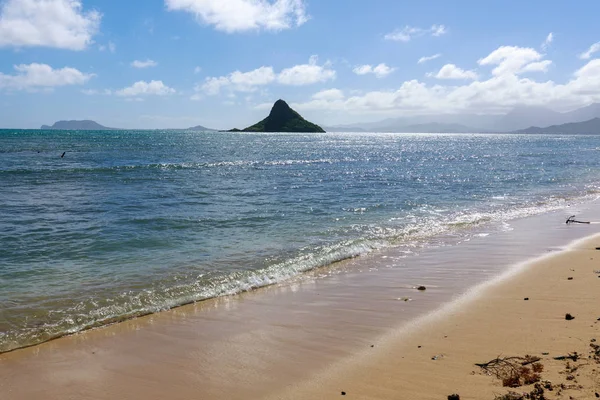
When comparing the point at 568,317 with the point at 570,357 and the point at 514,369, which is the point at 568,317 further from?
the point at 514,369

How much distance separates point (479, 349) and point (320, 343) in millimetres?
2515

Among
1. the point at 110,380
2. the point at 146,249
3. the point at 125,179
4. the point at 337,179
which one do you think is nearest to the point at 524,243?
the point at 146,249

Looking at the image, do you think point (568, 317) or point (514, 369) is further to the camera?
point (568, 317)

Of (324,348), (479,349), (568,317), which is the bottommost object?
(324,348)

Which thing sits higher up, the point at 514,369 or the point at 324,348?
the point at 514,369

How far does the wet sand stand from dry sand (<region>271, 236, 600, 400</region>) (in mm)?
27

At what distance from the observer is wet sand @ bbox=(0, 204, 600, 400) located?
614 centimetres

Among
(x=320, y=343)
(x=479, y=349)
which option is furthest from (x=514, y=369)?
(x=320, y=343)

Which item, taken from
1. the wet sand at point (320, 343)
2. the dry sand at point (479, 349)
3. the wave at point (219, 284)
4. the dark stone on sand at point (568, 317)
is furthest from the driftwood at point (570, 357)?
the wave at point (219, 284)

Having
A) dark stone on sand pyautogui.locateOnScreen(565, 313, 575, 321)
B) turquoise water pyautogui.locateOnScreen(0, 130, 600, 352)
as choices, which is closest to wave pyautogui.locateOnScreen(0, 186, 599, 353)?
turquoise water pyautogui.locateOnScreen(0, 130, 600, 352)

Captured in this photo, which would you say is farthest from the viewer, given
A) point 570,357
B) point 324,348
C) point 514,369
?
point 324,348

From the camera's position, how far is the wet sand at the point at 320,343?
6137mm

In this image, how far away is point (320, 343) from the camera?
752 cm

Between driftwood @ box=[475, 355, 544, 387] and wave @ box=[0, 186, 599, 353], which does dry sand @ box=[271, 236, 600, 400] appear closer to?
driftwood @ box=[475, 355, 544, 387]
